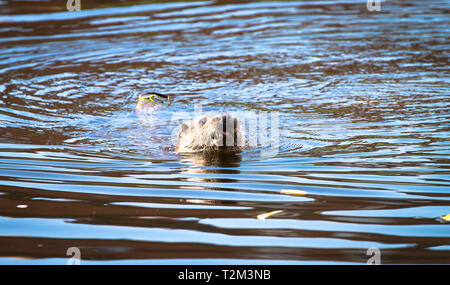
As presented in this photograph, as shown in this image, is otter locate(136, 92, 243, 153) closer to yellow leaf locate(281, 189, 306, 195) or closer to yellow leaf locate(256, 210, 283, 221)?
yellow leaf locate(281, 189, 306, 195)

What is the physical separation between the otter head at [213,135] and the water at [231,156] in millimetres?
255

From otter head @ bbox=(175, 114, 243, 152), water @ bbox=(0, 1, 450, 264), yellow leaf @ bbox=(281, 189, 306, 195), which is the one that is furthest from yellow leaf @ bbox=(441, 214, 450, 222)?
otter head @ bbox=(175, 114, 243, 152)

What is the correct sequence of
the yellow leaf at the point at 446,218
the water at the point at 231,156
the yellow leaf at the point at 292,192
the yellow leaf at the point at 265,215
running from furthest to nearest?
the yellow leaf at the point at 292,192
the yellow leaf at the point at 265,215
the yellow leaf at the point at 446,218
the water at the point at 231,156

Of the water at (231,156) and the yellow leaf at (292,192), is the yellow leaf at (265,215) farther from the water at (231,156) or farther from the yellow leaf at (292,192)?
the yellow leaf at (292,192)

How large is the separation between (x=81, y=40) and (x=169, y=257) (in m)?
11.9

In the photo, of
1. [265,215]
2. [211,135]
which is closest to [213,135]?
[211,135]

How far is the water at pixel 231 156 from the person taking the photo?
16.0ft

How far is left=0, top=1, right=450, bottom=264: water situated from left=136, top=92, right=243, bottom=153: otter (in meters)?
0.25

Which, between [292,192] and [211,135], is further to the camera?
[211,135]

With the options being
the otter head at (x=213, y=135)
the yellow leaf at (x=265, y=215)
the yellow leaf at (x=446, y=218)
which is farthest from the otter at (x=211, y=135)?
the yellow leaf at (x=446, y=218)

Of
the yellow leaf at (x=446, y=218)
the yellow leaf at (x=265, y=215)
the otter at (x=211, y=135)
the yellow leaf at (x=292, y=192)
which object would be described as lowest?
the yellow leaf at (x=446, y=218)

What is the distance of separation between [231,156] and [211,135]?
35 cm

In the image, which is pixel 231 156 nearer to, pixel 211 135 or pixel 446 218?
pixel 211 135

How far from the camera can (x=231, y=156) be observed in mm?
7844
